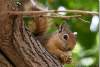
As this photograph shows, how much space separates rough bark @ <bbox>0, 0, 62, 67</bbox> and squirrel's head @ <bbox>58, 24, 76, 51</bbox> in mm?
219

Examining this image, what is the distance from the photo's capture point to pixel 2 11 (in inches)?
86.8

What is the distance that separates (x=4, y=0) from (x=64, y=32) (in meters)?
0.55

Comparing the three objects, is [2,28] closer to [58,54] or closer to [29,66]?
[29,66]

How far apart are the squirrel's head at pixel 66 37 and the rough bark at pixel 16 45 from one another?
0.22 metres

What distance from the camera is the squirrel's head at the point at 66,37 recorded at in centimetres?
254

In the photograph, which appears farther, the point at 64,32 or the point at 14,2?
the point at 64,32

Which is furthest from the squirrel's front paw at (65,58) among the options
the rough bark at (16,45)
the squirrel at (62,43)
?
the rough bark at (16,45)

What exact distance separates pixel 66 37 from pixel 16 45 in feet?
1.37

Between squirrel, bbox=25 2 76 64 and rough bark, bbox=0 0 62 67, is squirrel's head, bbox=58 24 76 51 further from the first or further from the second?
rough bark, bbox=0 0 62 67

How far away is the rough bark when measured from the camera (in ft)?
7.29

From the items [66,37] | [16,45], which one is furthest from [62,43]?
[16,45]

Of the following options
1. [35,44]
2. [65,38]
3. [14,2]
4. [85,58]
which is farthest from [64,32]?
[85,58]

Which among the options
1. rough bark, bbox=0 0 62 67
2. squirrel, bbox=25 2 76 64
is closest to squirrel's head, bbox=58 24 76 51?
squirrel, bbox=25 2 76 64

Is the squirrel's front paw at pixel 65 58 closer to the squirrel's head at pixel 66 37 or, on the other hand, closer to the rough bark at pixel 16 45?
the squirrel's head at pixel 66 37
